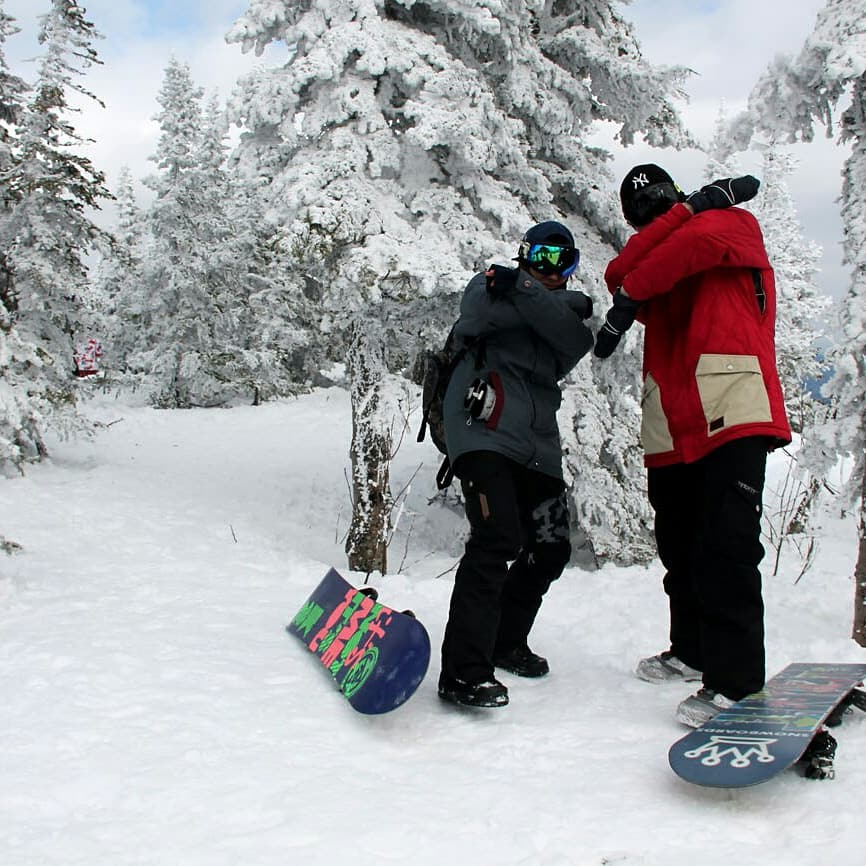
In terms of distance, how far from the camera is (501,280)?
4.11m

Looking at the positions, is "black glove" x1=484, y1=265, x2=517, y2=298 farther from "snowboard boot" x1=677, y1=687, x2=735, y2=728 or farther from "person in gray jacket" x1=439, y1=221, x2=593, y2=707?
"snowboard boot" x1=677, y1=687, x2=735, y2=728

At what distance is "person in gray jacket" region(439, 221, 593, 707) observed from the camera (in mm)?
4082

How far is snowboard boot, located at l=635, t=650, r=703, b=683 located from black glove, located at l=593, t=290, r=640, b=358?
1806 millimetres

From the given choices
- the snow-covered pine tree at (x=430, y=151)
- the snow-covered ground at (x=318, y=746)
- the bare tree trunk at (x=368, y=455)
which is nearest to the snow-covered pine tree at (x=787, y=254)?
the snow-covered pine tree at (x=430, y=151)

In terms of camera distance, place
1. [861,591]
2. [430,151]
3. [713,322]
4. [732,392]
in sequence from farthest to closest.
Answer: [430,151] < [861,591] < [713,322] < [732,392]

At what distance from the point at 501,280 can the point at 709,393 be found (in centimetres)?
117

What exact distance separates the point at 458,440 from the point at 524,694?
146 cm

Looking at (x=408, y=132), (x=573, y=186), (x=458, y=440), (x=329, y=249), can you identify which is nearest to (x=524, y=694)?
(x=458, y=440)

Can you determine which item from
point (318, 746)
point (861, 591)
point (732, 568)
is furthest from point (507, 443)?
point (861, 591)

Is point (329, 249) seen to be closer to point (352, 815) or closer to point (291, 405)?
point (352, 815)

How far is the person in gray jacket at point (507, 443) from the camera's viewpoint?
13.4 feet

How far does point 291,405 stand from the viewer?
1077 inches

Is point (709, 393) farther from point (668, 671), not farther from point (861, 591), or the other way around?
point (861, 591)

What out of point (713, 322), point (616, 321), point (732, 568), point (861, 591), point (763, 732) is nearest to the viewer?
point (763, 732)
